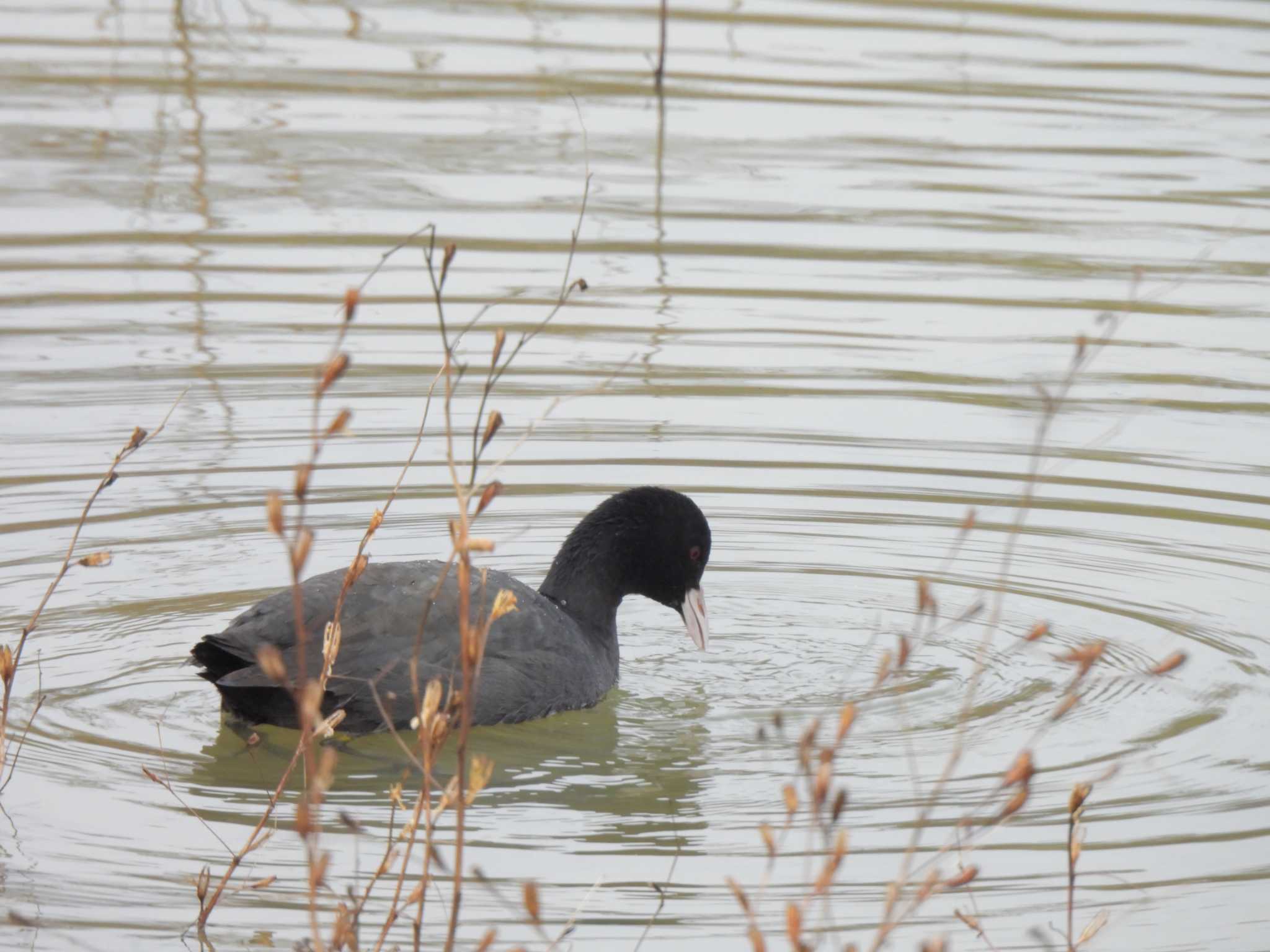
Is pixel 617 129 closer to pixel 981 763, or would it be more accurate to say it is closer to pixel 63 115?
pixel 63 115

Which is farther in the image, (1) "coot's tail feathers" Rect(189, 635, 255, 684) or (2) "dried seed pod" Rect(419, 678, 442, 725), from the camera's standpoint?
(1) "coot's tail feathers" Rect(189, 635, 255, 684)

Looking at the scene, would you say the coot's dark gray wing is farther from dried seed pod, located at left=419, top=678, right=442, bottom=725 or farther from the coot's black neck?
dried seed pod, located at left=419, top=678, right=442, bottom=725

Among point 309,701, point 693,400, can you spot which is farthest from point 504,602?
point 693,400

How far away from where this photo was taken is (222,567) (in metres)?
7.87

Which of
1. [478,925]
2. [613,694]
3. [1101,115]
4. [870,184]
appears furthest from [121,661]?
[1101,115]

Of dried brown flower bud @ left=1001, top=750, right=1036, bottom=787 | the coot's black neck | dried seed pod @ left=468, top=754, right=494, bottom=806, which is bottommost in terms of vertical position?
the coot's black neck

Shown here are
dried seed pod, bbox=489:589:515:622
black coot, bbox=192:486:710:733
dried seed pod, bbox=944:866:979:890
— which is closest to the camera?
dried seed pod, bbox=944:866:979:890

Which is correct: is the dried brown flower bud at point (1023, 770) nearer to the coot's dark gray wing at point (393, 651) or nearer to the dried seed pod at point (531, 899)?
the dried seed pod at point (531, 899)

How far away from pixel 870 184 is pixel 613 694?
658 centimetres

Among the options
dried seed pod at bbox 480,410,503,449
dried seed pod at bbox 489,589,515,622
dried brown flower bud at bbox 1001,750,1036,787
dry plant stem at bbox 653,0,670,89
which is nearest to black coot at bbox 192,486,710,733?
dried seed pod at bbox 489,589,515,622

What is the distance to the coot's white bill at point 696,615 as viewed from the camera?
7.38 metres

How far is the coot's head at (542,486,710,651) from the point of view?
736cm

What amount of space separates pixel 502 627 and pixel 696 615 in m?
0.96

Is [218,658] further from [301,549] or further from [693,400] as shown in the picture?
[693,400]
